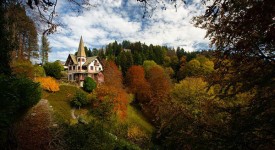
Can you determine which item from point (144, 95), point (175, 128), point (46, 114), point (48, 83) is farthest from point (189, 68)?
point (175, 128)

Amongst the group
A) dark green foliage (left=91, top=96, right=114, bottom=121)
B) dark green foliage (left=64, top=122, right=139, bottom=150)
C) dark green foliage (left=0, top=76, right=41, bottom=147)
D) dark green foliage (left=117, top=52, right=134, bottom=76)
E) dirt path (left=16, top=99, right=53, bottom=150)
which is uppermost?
dark green foliage (left=117, top=52, right=134, bottom=76)

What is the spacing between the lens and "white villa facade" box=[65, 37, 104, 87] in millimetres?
53344

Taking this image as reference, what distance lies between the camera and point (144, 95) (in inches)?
1743

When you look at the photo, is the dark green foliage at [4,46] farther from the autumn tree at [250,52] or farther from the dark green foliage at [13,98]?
the autumn tree at [250,52]

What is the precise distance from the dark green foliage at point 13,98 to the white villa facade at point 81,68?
3954 cm

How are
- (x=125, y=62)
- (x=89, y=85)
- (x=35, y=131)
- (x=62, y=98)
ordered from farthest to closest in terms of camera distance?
(x=125, y=62) → (x=89, y=85) → (x=62, y=98) → (x=35, y=131)

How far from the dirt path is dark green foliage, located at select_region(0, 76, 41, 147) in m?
0.56

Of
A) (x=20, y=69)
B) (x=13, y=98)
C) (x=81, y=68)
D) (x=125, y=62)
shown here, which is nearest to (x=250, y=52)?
(x=13, y=98)

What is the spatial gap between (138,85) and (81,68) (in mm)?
15015

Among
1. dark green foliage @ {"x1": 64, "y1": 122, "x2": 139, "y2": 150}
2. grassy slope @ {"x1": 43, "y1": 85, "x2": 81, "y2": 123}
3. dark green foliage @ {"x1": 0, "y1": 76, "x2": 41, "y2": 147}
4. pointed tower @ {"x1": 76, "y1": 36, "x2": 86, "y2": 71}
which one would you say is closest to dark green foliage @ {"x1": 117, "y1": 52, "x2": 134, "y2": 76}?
pointed tower @ {"x1": 76, "y1": 36, "x2": 86, "y2": 71}

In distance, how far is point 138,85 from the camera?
4684 centimetres

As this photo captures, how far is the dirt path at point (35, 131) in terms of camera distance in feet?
34.5

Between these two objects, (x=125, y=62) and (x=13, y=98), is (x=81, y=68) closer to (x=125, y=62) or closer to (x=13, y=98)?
(x=125, y=62)

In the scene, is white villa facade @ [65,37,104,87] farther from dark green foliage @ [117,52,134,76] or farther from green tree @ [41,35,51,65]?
dark green foliage @ [117,52,134,76]
